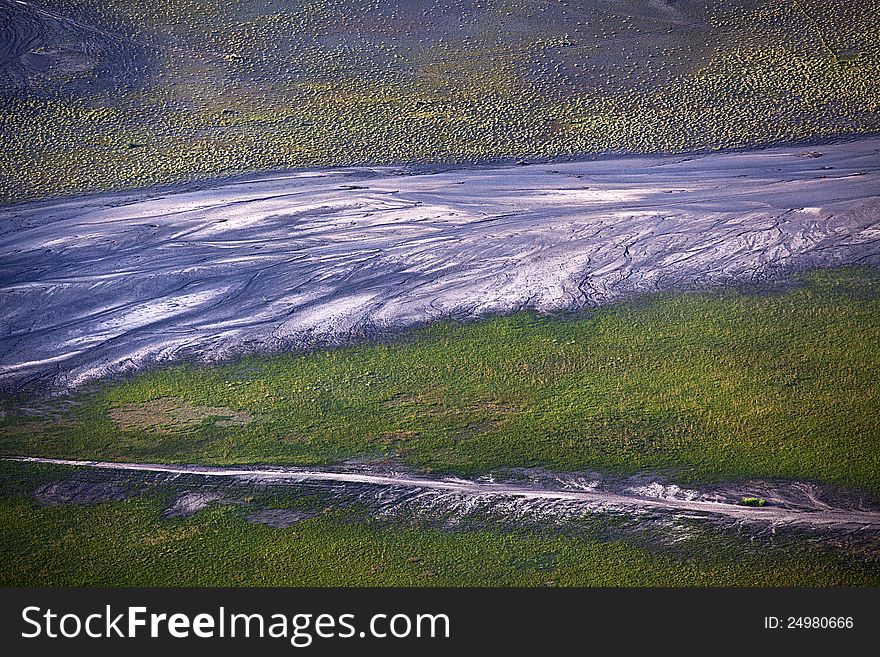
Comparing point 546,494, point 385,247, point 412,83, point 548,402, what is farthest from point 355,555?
point 412,83

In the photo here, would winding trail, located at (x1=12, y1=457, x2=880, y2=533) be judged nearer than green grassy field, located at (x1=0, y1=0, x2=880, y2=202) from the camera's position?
Yes

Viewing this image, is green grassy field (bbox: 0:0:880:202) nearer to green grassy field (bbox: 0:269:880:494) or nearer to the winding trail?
green grassy field (bbox: 0:269:880:494)

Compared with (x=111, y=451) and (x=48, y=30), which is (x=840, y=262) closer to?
(x=111, y=451)

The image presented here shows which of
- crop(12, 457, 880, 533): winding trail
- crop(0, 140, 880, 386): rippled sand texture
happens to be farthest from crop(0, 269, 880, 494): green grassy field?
crop(0, 140, 880, 386): rippled sand texture

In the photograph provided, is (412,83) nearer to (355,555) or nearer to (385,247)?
(385,247)

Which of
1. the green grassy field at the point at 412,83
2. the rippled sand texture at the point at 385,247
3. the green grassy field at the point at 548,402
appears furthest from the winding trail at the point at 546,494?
the green grassy field at the point at 412,83
